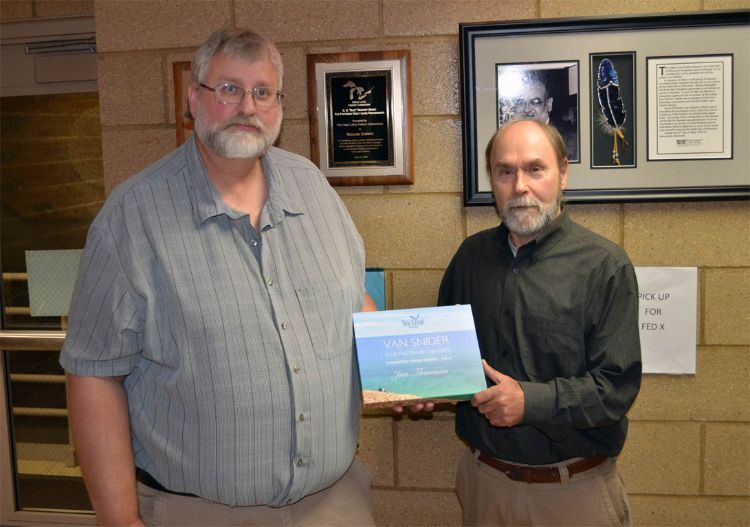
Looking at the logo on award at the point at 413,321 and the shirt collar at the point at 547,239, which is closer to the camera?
the logo on award at the point at 413,321

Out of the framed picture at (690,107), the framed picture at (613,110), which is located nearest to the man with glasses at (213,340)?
the framed picture at (613,110)

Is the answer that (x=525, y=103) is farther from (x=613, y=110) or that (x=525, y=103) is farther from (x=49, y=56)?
(x=49, y=56)

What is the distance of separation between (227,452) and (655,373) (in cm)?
152

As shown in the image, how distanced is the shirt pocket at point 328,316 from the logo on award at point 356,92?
0.86 meters

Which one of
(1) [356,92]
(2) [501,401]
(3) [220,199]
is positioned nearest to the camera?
(3) [220,199]

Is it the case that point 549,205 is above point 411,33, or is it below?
below

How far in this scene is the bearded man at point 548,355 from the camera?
1.67m

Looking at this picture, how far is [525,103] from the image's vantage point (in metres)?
2.17

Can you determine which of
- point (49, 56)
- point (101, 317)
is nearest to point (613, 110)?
point (101, 317)

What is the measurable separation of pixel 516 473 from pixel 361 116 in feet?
4.13

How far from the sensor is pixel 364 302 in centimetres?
179

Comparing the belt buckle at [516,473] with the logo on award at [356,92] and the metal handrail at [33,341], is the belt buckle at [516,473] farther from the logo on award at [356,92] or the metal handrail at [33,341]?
the metal handrail at [33,341]

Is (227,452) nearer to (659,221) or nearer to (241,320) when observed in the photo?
(241,320)

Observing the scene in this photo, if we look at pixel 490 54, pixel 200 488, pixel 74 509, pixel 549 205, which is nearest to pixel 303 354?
pixel 200 488
